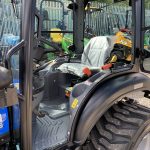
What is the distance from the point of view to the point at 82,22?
2689 mm

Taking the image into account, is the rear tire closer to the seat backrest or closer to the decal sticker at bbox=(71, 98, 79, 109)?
the decal sticker at bbox=(71, 98, 79, 109)

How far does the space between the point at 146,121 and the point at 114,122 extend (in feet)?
0.82

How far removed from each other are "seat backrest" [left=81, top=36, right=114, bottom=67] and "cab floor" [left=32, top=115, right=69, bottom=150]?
70cm

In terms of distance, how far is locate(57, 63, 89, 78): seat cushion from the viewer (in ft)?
7.64

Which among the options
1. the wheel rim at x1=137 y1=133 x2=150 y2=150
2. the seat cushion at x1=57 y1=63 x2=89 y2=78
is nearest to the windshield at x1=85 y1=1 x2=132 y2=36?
the seat cushion at x1=57 y1=63 x2=89 y2=78

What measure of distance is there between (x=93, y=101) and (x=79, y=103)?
10 centimetres

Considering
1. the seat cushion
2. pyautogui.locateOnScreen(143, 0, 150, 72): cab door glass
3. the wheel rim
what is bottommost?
the wheel rim

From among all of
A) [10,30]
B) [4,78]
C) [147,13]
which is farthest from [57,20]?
[4,78]

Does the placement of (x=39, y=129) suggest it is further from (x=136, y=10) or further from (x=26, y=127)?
(x=136, y=10)

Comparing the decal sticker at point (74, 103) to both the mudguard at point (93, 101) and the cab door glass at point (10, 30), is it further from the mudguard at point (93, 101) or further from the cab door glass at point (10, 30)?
the cab door glass at point (10, 30)

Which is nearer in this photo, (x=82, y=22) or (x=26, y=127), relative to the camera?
(x=26, y=127)

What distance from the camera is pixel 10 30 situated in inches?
62.3

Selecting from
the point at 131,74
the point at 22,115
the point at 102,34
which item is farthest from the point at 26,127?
the point at 102,34

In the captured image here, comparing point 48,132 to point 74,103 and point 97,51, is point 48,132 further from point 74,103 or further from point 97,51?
point 97,51
